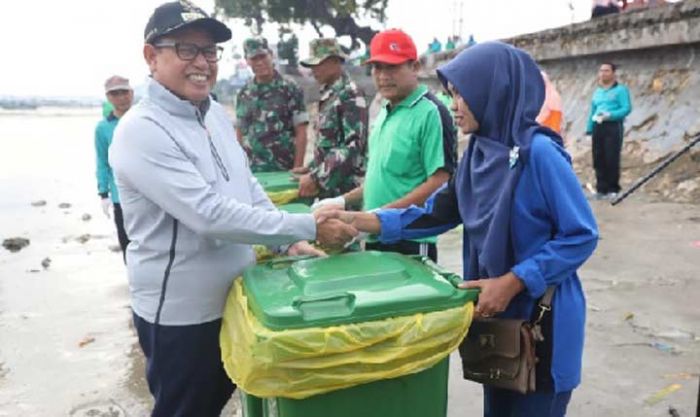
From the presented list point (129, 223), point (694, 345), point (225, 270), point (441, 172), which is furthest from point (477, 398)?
point (129, 223)

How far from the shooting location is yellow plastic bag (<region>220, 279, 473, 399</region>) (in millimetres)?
1413

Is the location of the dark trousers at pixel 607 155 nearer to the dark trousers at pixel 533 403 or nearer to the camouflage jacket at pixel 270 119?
A: the camouflage jacket at pixel 270 119

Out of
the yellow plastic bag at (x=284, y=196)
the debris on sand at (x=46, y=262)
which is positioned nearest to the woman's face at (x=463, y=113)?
the yellow plastic bag at (x=284, y=196)

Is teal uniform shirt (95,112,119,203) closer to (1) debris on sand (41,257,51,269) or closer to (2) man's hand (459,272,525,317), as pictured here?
(1) debris on sand (41,257,51,269)

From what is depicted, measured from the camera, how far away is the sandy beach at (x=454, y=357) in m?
3.00

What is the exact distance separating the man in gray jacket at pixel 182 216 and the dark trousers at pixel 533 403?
2.61 ft

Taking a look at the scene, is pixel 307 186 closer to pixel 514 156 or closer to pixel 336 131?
pixel 336 131

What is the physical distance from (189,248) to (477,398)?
1793 millimetres

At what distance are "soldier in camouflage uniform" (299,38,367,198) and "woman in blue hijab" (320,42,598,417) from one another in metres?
1.55

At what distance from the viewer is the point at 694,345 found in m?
3.35

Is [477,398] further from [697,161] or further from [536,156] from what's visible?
[697,161]

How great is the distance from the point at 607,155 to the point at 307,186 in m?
5.32

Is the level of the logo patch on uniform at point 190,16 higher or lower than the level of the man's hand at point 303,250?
higher

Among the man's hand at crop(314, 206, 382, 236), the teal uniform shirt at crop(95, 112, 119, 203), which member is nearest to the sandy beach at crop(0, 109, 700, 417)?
the teal uniform shirt at crop(95, 112, 119, 203)
